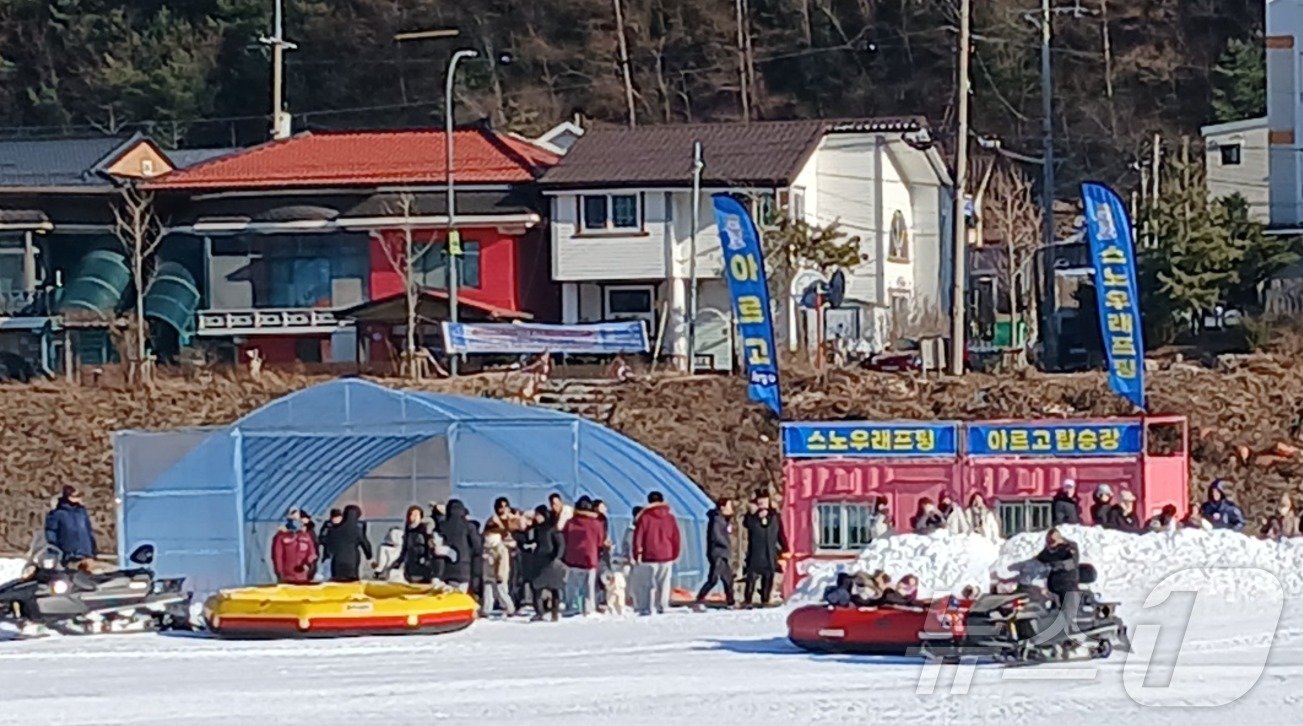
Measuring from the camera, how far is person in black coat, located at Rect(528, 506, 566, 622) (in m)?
22.1

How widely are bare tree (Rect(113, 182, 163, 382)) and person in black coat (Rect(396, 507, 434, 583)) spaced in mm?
25909

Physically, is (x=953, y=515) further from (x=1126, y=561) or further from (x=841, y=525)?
(x=1126, y=561)

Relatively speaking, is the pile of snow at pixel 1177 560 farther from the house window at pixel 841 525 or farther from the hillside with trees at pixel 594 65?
the hillside with trees at pixel 594 65

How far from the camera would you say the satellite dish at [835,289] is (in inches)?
1912

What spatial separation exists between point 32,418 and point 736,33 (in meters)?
38.2

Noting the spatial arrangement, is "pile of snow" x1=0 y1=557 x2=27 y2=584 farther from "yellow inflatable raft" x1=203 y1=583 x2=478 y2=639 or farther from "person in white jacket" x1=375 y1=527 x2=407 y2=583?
"yellow inflatable raft" x1=203 y1=583 x2=478 y2=639

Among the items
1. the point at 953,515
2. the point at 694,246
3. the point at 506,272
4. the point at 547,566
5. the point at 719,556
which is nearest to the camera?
the point at 547,566

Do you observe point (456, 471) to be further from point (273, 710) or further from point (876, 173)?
point (876, 173)

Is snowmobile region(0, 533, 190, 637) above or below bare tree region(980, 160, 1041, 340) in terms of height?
below

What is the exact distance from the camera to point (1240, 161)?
55.2m

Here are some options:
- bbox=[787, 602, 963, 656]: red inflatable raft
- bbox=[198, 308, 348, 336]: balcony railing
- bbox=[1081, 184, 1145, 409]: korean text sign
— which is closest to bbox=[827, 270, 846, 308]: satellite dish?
bbox=[198, 308, 348, 336]: balcony railing

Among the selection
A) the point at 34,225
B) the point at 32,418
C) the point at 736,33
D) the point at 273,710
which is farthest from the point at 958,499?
the point at 736,33

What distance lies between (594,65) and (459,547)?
167ft

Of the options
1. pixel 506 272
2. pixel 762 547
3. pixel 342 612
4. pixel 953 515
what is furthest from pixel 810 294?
pixel 342 612
